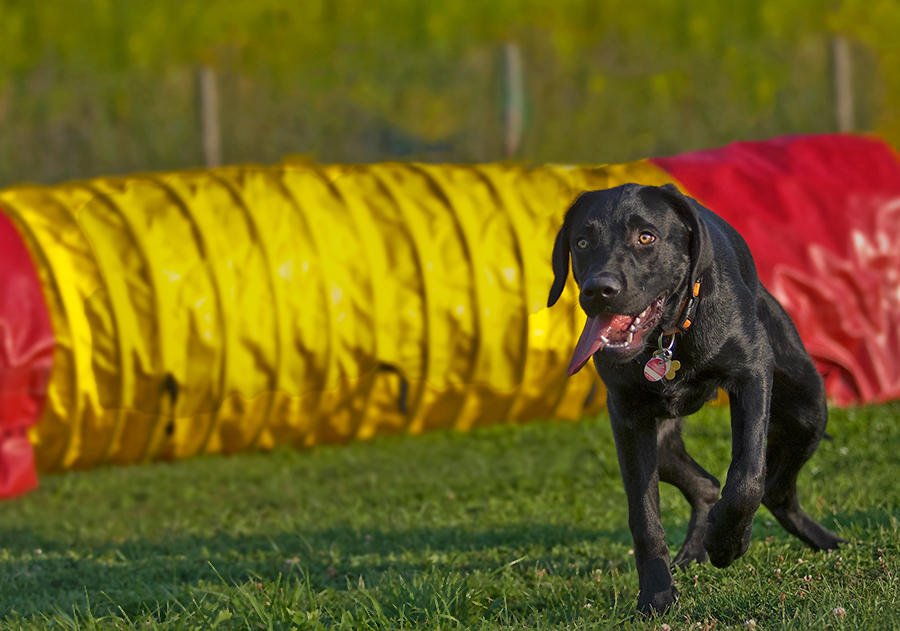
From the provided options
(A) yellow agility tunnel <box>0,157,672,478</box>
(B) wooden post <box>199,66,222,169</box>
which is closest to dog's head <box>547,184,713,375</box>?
(A) yellow agility tunnel <box>0,157,672,478</box>

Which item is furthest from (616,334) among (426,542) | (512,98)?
(512,98)

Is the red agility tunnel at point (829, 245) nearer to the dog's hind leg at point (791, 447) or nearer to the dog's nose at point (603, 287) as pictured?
the dog's hind leg at point (791, 447)

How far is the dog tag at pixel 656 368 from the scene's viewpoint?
2773 millimetres

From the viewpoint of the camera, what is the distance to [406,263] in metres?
6.04

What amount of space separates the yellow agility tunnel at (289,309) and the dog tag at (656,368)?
323 centimetres

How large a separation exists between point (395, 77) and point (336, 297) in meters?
8.45

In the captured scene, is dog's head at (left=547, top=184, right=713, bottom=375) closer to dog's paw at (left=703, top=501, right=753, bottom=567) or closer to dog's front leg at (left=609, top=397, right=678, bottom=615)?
dog's front leg at (left=609, top=397, right=678, bottom=615)

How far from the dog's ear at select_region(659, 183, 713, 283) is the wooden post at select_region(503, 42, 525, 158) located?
983cm

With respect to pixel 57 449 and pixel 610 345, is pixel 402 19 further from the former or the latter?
pixel 610 345

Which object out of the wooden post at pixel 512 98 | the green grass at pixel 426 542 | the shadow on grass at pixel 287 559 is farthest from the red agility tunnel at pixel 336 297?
the wooden post at pixel 512 98

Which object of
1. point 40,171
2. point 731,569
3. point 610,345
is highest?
point 610,345

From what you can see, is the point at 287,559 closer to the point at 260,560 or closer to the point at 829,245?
the point at 260,560

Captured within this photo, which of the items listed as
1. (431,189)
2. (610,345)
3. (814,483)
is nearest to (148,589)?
(610,345)

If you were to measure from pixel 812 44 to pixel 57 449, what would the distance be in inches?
437
